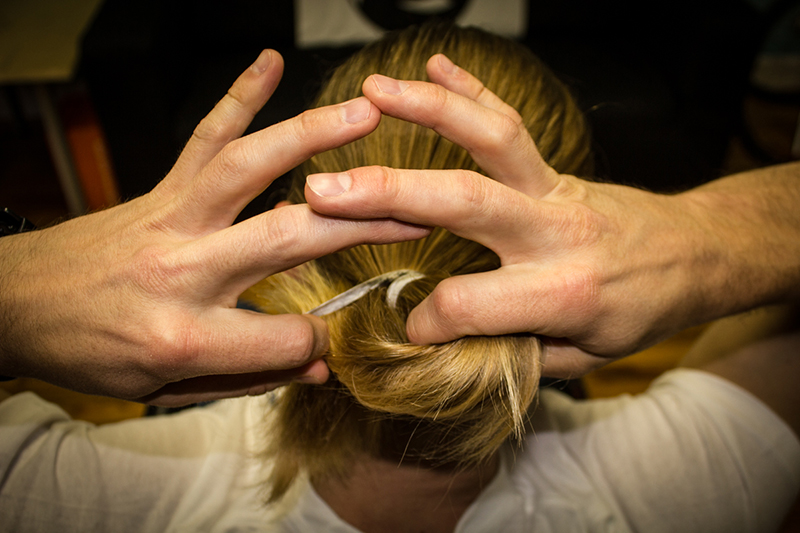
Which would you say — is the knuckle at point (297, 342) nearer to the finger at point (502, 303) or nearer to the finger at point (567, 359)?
the finger at point (502, 303)

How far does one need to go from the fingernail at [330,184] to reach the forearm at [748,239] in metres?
0.54

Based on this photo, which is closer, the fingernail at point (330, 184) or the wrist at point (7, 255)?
the fingernail at point (330, 184)

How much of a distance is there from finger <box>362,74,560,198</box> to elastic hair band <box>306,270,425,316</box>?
0.20 metres

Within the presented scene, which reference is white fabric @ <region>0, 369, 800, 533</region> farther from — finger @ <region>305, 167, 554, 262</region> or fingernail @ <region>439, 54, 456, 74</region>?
fingernail @ <region>439, 54, 456, 74</region>

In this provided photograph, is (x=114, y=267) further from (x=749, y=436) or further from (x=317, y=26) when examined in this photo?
(x=317, y=26)

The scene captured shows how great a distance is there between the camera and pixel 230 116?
23.9 inches

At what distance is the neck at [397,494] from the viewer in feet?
2.56

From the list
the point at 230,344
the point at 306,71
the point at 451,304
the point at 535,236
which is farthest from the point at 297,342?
the point at 306,71

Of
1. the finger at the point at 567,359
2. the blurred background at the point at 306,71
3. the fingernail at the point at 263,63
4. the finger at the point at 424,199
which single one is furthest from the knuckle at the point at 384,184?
the blurred background at the point at 306,71

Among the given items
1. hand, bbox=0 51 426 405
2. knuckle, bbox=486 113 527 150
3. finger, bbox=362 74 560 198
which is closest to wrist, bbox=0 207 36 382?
hand, bbox=0 51 426 405

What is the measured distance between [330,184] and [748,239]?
74 cm

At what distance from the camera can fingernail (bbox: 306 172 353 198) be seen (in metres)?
0.50

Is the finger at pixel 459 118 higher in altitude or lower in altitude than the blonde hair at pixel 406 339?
higher

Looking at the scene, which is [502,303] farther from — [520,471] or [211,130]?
[520,471]
